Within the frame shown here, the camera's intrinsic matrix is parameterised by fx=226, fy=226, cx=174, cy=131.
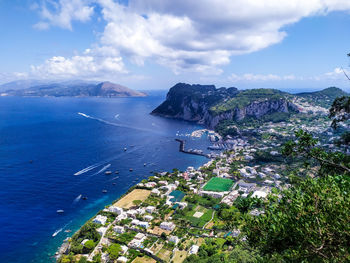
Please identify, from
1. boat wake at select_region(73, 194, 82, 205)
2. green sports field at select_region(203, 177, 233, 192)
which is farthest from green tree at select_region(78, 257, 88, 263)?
green sports field at select_region(203, 177, 233, 192)

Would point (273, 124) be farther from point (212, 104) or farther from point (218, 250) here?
point (218, 250)

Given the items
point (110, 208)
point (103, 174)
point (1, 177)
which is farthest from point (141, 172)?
point (1, 177)

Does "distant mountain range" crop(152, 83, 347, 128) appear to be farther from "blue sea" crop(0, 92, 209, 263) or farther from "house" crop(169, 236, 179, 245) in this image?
"house" crop(169, 236, 179, 245)

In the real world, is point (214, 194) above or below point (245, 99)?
below

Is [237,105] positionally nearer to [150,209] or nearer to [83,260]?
[150,209]

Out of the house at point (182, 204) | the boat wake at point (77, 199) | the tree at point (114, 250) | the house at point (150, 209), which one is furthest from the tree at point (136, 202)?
the tree at point (114, 250)

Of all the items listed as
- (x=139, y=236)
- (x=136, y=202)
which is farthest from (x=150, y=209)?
(x=139, y=236)
